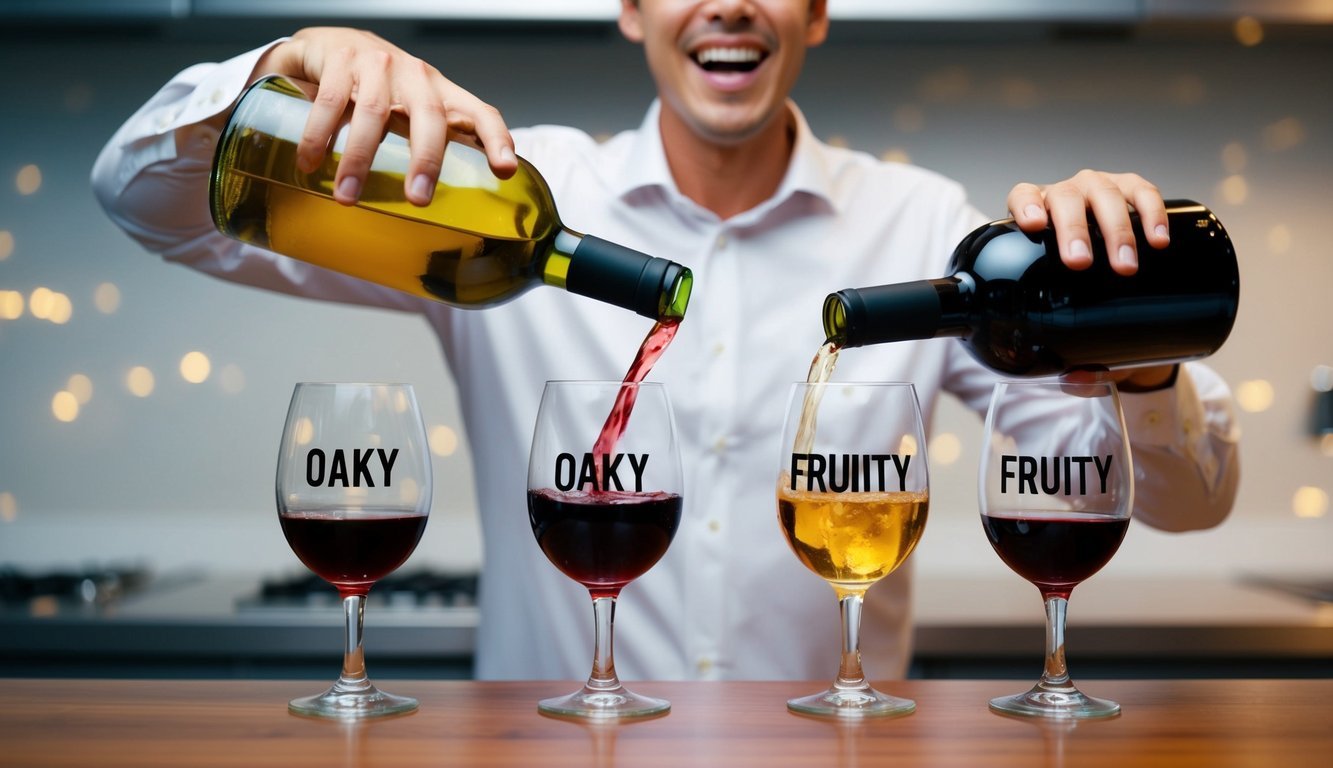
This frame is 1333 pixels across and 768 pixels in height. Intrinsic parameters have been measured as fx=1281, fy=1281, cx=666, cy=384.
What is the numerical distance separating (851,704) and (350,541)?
32 cm

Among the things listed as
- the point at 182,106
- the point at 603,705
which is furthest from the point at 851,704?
the point at 182,106

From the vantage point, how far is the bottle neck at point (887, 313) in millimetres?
794

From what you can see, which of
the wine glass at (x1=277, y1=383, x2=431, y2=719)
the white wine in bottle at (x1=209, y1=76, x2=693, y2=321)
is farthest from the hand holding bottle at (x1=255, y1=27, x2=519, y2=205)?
the wine glass at (x1=277, y1=383, x2=431, y2=719)

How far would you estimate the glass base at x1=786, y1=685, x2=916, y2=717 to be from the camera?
30.0 inches

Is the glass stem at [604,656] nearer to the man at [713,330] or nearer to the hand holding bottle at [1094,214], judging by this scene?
the hand holding bottle at [1094,214]

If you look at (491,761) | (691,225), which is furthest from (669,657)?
(491,761)

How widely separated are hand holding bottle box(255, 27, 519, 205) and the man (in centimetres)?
35

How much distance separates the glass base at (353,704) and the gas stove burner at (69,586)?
1.41 m

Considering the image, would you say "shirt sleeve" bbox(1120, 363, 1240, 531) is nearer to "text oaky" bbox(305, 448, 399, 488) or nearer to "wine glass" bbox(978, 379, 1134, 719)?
"wine glass" bbox(978, 379, 1134, 719)

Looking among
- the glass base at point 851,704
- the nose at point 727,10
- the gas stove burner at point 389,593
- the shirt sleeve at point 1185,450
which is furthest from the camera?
the gas stove burner at point 389,593

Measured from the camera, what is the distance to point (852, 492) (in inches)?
31.1

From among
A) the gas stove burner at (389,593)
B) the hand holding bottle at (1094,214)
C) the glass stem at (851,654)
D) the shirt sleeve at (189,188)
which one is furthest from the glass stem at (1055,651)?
the gas stove burner at (389,593)

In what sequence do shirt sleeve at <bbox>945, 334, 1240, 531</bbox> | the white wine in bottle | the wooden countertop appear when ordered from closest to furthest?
the wooden countertop < the white wine in bottle < shirt sleeve at <bbox>945, 334, 1240, 531</bbox>

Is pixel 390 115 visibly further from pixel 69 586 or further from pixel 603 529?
pixel 69 586
